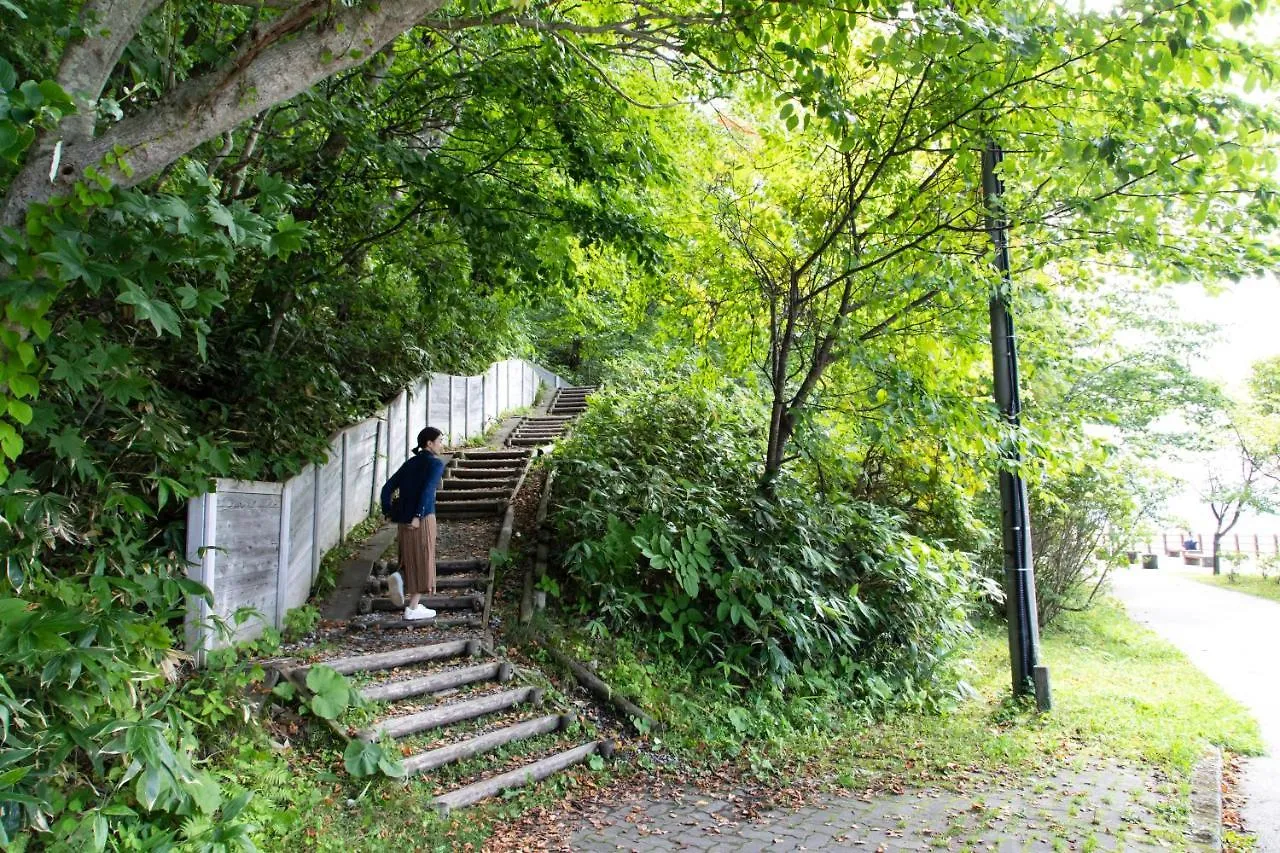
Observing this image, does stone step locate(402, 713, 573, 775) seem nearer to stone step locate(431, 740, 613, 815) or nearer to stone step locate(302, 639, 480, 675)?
stone step locate(431, 740, 613, 815)

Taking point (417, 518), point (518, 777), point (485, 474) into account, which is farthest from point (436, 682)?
point (485, 474)

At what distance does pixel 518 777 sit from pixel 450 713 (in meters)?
0.77

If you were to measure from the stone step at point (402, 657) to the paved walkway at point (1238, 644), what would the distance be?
604cm

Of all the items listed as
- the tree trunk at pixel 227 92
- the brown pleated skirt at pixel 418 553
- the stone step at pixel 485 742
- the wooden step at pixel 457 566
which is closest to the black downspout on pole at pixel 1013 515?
the stone step at pixel 485 742

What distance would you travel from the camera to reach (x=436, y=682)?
611 cm

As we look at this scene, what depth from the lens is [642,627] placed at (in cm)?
768

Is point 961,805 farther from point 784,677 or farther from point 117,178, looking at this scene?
point 117,178

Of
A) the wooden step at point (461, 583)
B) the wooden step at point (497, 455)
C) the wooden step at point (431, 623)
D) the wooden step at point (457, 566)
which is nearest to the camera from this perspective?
the wooden step at point (431, 623)

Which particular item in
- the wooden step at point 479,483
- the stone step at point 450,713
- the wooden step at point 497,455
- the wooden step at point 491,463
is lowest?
the stone step at point 450,713

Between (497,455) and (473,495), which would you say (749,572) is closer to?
(473,495)

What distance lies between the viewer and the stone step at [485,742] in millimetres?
5102

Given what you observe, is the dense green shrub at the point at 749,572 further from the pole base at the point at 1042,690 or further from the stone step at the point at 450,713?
the stone step at the point at 450,713

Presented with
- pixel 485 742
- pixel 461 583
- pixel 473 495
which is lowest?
pixel 485 742

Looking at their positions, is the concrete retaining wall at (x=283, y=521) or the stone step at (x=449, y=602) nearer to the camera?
the concrete retaining wall at (x=283, y=521)
